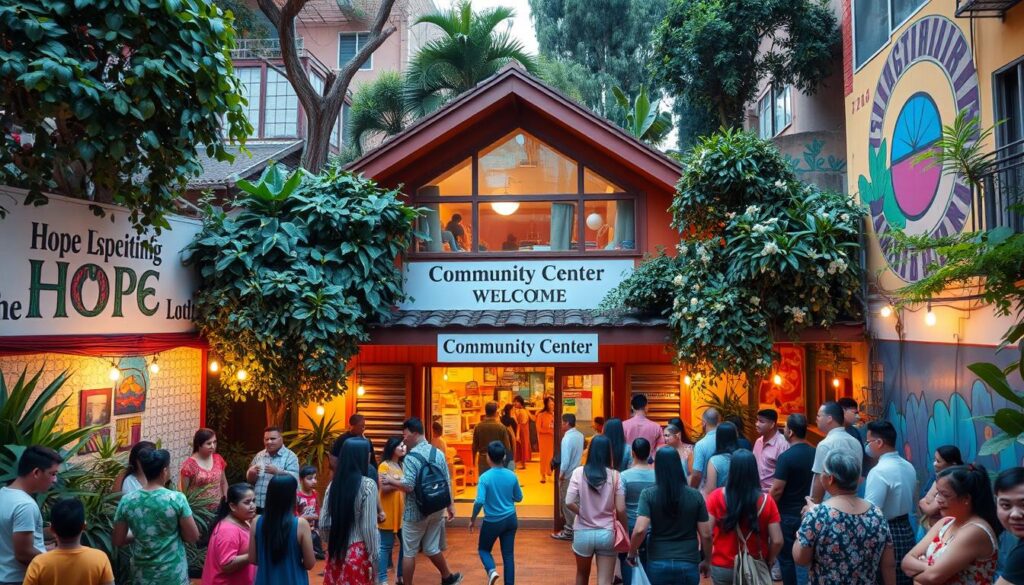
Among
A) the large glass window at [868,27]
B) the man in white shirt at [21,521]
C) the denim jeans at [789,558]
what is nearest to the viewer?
the man in white shirt at [21,521]

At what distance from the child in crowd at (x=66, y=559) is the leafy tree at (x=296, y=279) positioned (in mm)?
4727

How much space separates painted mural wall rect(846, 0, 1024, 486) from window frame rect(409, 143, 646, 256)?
3102 millimetres

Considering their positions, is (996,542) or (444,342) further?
(444,342)

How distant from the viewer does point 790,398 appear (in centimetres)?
1315

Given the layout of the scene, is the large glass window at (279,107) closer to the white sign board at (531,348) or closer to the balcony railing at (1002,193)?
the white sign board at (531,348)

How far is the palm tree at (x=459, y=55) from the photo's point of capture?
1777cm

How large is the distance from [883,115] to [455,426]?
841cm

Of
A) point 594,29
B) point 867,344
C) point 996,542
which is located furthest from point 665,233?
point 594,29

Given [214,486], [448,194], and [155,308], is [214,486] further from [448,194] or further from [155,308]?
[448,194]

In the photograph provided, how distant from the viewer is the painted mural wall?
7.36 metres

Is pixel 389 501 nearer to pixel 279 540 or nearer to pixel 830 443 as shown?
pixel 279 540

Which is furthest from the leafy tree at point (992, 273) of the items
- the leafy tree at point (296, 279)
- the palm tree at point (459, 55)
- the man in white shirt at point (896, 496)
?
the palm tree at point (459, 55)

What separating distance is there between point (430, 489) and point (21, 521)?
3495 millimetres

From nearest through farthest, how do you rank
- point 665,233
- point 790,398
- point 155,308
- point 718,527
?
1. point 718,527
2. point 155,308
3. point 665,233
4. point 790,398
